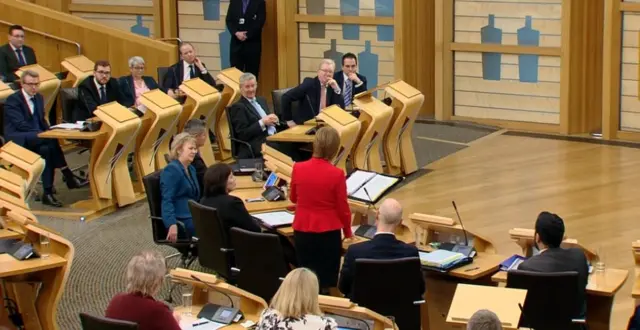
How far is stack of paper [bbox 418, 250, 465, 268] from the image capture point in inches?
278

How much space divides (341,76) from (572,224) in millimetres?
3381

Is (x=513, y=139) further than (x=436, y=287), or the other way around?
(x=513, y=139)

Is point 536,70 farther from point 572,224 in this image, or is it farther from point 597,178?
point 572,224

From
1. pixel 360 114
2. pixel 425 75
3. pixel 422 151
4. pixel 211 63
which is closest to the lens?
pixel 360 114

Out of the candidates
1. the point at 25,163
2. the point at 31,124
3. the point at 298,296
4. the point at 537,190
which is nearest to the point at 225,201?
the point at 25,163

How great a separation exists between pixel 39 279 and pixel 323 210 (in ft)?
6.03

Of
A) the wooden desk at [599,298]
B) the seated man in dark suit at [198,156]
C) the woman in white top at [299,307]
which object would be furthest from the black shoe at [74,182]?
the woman in white top at [299,307]

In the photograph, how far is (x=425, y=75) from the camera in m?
15.5

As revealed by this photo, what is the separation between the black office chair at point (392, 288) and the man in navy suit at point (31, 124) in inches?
211

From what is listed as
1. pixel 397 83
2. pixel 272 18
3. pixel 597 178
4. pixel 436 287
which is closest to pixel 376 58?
pixel 272 18

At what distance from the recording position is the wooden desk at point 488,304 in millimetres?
5707

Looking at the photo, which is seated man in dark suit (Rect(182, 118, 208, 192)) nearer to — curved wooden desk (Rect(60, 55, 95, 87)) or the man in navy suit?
the man in navy suit

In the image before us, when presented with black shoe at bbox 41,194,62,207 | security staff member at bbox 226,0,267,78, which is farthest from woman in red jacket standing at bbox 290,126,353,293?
security staff member at bbox 226,0,267,78

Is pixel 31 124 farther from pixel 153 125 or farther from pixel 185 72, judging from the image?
pixel 185 72
